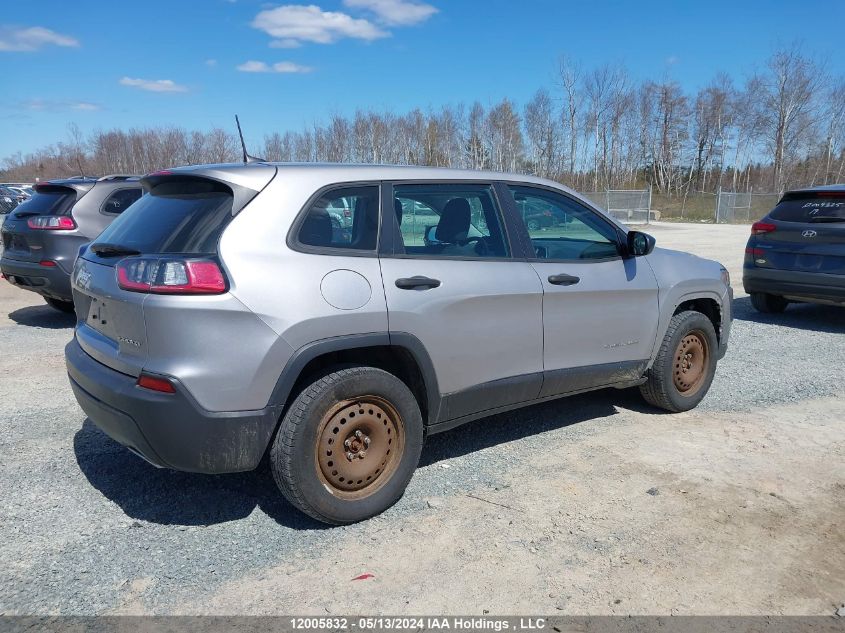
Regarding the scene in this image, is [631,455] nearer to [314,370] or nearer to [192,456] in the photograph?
[314,370]

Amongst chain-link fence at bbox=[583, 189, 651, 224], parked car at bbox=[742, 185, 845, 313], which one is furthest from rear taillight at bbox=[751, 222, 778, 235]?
chain-link fence at bbox=[583, 189, 651, 224]

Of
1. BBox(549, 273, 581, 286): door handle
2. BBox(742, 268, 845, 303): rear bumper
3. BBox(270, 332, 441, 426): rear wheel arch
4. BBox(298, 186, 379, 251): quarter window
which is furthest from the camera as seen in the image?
BBox(742, 268, 845, 303): rear bumper

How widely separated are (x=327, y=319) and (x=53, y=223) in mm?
6097

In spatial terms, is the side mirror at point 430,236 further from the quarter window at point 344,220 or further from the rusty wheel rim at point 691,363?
the rusty wheel rim at point 691,363

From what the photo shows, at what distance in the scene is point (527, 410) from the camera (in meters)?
5.35

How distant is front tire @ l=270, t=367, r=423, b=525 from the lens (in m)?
3.23

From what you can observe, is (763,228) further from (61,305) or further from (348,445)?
(61,305)

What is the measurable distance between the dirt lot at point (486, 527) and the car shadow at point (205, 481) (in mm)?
15

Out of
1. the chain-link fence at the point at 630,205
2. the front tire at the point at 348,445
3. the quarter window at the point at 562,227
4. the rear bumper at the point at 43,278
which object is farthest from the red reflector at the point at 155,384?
the chain-link fence at the point at 630,205

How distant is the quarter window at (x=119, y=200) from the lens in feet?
27.0

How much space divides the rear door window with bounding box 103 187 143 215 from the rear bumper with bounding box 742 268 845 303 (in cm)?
803

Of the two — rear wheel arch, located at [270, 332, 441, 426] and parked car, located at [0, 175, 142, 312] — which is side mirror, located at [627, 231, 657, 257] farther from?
parked car, located at [0, 175, 142, 312]

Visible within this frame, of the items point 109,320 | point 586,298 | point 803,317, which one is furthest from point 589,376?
point 803,317

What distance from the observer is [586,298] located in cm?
436
